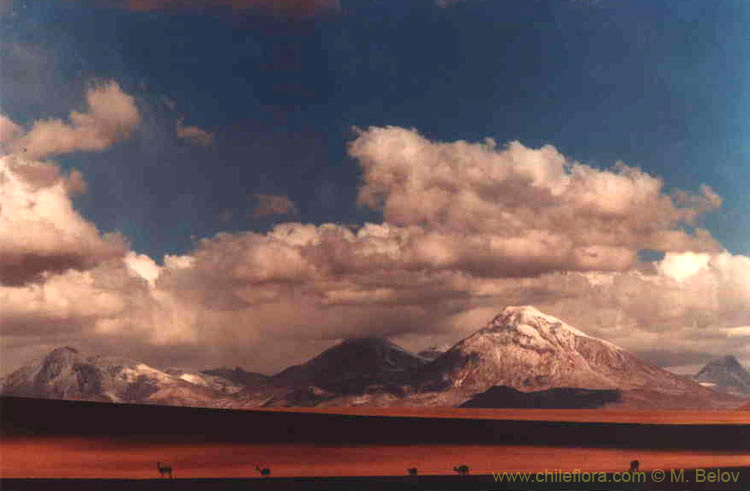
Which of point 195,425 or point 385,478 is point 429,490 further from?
point 195,425

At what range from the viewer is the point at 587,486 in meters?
64.4

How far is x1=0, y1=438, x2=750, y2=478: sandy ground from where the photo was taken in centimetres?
7400

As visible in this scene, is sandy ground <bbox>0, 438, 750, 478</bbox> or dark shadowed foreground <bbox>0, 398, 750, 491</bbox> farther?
sandy ground <bbox>0, 438, 750, 478</bbox>

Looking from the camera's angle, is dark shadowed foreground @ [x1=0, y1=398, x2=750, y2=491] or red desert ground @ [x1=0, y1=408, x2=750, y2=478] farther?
red desert ground @ [x1=0, y1=408, x2=750, y2=478]

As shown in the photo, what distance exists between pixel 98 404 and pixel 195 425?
1267 centimetres

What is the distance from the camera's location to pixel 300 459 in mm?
82812

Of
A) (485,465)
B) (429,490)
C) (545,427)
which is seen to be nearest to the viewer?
(429,490)

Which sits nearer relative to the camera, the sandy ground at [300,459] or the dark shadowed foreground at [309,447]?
the dark shadowed foreground at [309,447]

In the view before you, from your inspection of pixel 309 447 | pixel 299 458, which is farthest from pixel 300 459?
pixel 309 447

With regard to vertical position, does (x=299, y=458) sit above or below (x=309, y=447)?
below

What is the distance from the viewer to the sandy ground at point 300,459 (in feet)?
243

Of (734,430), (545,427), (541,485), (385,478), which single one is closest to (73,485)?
(385,478)

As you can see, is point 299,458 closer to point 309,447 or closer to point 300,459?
point 300,459

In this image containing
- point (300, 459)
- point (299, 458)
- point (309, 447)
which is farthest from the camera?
point (309, 447)
